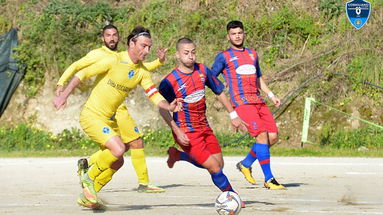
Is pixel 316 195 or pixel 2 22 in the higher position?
pixel 2 22

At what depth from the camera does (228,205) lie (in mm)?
8711

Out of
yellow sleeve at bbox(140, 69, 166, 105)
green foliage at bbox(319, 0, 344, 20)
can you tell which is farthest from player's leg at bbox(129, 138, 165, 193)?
green foliage at bbox(319, 0, 344, 20)

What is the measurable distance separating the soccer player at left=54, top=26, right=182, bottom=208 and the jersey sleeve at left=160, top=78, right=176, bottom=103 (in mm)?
138

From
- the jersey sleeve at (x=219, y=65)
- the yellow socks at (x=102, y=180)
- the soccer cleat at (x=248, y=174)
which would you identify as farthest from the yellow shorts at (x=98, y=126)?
the soccer cleat at (x=248, y=174)

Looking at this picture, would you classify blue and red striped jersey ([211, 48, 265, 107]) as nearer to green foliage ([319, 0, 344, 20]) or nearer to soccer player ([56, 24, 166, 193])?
soccer player ([56, 24, 166, 193])

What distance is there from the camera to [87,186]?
9938 millimetres

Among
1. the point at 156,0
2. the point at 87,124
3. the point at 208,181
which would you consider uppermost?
the point at 156,0

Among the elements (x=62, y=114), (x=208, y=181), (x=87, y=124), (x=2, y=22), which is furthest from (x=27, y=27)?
(x=87, y=124)

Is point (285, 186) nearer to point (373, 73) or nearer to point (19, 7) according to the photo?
point (373, 73)

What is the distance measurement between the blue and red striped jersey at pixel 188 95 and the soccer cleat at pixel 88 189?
1198 mm

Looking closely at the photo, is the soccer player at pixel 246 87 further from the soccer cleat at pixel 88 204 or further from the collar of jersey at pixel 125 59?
the soccer cleat at pixel 88 204

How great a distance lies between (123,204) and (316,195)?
2.42m

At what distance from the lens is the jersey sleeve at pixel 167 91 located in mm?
9875

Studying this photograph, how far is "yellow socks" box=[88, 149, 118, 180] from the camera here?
10.1m
